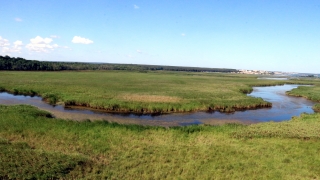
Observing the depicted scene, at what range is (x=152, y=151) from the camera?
45.4ft

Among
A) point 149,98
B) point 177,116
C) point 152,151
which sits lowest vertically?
point 177,116

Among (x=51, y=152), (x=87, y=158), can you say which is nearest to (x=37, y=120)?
(x=51, y=152)

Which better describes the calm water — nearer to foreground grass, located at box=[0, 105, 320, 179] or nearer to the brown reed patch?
foreground grass, located at box=[0, 105, 320, 179]

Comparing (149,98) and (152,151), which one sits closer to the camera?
(152,151)

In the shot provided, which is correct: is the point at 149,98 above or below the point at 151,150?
above

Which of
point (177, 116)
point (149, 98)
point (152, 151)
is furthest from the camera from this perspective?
point (149, 98)

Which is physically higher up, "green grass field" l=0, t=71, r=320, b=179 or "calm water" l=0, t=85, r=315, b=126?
"green grass field" l=0, t=71, r=320, b=179

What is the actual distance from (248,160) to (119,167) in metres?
6.77

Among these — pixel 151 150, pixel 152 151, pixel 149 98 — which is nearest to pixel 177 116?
pixel 149 98

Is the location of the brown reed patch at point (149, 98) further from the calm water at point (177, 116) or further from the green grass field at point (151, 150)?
the green grass field at point (151, 150)

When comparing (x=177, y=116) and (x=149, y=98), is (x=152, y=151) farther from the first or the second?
(x=149, y=98)

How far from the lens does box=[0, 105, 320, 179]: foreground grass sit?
11117 millimetres

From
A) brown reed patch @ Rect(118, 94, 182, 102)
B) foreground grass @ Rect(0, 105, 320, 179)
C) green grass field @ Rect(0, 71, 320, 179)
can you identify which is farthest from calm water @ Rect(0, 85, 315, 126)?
brown reed patch @ Rect(118, 94, 182, 102)

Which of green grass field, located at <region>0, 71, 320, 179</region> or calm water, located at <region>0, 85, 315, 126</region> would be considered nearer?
green grass field, located at <region>0, 71, 320, 179</region>
